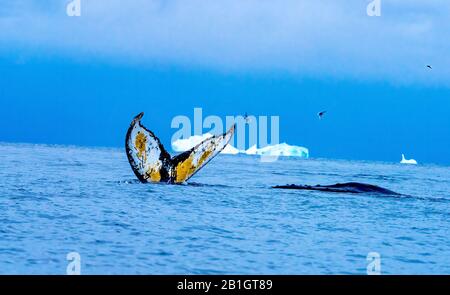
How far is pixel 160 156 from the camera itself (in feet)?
89.7

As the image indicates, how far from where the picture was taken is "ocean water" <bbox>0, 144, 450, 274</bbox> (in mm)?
12062

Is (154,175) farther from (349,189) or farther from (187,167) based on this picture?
(349,189)

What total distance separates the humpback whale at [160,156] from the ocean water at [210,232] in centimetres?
212

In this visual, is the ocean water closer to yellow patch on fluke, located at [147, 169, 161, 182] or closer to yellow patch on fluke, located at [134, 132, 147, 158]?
yellow patch on fluke, located at [134, 132, 147, 158]

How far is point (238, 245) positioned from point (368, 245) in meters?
3.07

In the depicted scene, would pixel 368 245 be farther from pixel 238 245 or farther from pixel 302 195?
pixel 302 195

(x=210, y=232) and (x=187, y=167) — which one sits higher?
(x=187, y=167)

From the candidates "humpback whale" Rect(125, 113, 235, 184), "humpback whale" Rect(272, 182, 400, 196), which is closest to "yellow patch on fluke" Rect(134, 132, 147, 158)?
"humpback whale" Rect(125, 113, 235, 184)

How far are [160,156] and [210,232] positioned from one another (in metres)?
12.0

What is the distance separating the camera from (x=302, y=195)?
26.7 metres

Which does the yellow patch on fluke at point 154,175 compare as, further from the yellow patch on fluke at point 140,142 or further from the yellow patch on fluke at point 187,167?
the yellow patch on fluke at point 140,142

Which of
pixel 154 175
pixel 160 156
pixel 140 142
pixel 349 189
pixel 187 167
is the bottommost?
pixel 349 189

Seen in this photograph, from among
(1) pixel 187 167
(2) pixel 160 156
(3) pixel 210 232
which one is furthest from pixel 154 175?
(3) pixel 210 232
